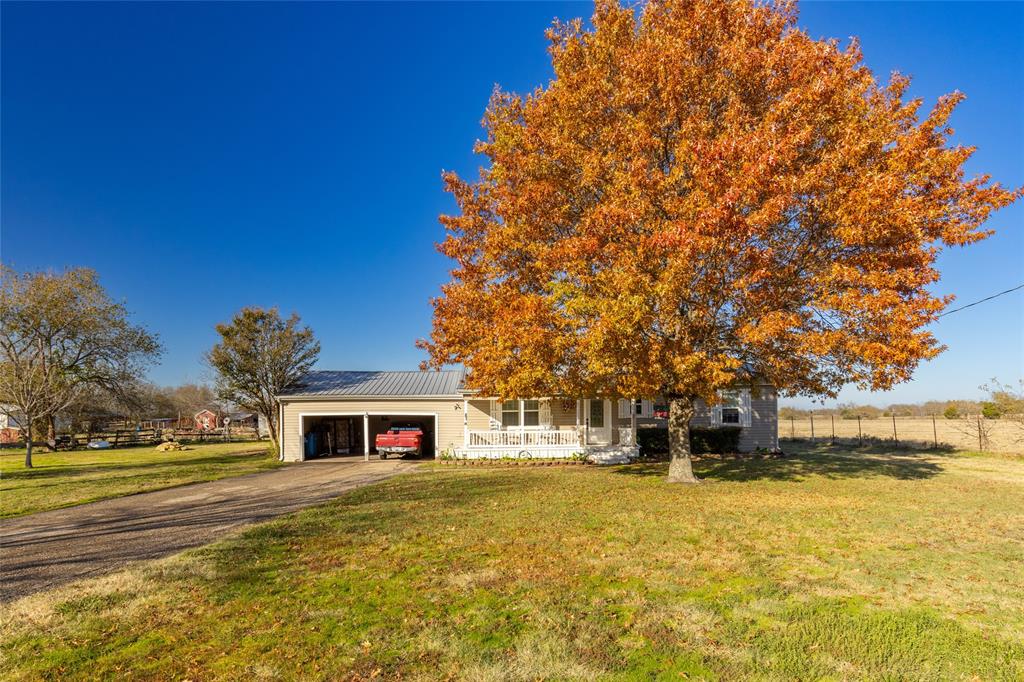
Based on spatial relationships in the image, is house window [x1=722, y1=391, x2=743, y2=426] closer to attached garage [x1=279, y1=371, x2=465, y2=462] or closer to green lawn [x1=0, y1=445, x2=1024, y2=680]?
attached garage [x1=279, y1=371, x2=465, y2=462]

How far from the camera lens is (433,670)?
133 inches

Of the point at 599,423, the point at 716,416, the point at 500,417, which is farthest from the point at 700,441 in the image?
the point at 500,417

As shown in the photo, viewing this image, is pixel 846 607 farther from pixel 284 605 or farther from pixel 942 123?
pixel 942 123

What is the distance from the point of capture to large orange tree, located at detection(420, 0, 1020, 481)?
8953mm

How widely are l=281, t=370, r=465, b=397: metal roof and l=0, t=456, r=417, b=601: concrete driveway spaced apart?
6.59 m

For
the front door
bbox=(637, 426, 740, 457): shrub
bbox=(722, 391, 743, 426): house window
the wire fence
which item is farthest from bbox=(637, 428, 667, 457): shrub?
the wire fence

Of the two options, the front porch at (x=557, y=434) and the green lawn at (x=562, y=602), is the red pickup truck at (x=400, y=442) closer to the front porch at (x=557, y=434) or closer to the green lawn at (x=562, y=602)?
the front porch at (x=557, y=434)

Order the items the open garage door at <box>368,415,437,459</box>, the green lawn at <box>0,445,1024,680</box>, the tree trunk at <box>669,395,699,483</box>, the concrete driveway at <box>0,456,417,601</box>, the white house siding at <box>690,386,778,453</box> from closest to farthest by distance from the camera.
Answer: the green lawn at <box>0,445,1024,680</box>, the concrete driveway at <box>0,456,417,601</box>, the tree trunk at <box>669,395,699,483</box>, the white house siding at <box>690,386,778,453</box>, the open garage door at <box>368,415,437,459</box>

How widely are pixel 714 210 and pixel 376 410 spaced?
16024mm

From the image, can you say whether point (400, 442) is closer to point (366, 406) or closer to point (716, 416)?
point (366, 406)

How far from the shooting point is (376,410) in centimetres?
2064

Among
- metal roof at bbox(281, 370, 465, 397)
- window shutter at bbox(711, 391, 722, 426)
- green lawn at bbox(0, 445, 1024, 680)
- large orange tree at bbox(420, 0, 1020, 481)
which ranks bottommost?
green lawn at bbox(0, 445, 1024, 680)

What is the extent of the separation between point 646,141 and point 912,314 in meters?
5.97

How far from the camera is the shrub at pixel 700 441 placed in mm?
19641
